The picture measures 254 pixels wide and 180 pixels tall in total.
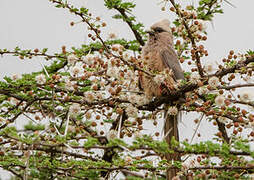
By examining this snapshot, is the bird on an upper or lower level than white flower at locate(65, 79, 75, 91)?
upper

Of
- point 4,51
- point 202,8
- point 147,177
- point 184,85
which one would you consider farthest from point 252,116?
point 4,51

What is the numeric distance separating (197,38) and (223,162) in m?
1.12

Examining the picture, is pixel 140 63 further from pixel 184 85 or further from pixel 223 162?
pixel 223 162

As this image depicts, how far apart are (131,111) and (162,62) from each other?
1.00 m

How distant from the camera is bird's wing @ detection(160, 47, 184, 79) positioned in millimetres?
4180

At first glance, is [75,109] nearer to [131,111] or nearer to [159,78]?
[131,111]

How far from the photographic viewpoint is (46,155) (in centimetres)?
427

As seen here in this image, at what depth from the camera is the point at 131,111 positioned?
135 inches

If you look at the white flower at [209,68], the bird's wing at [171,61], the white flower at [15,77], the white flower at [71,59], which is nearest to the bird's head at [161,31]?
the bird's wing at [171,61]

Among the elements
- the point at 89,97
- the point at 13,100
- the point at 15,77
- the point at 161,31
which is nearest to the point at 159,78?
the point at 89,97

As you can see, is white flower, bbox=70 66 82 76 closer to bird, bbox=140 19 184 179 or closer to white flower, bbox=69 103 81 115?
white flower, bbox=69 103 81 115

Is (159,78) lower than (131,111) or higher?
higher

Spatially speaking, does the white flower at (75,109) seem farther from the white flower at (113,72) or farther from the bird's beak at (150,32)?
the bird's beak at (150,32)

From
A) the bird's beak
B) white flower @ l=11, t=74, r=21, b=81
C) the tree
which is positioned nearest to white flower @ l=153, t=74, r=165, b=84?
the tree
